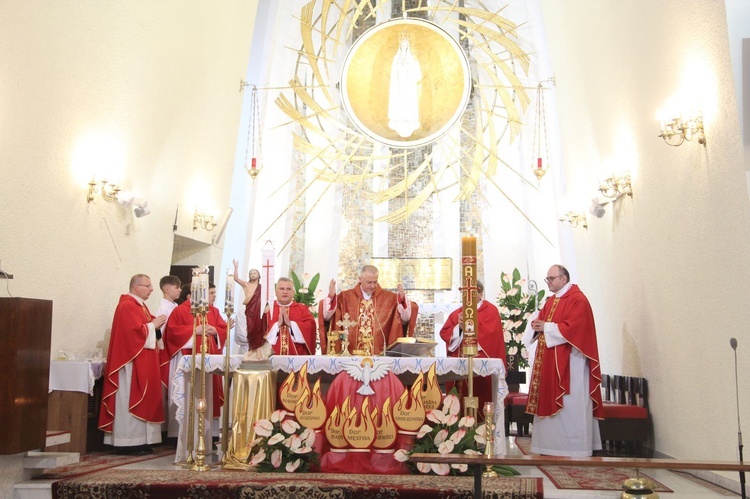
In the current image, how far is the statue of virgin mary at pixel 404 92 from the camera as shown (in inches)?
464

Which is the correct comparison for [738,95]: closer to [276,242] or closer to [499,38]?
[499,38]

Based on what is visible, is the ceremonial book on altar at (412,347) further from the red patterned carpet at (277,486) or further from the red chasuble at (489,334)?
the red chasuble at (489,334)

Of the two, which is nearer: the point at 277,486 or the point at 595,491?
the point at 277,486

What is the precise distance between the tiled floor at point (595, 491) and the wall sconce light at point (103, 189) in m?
2.99

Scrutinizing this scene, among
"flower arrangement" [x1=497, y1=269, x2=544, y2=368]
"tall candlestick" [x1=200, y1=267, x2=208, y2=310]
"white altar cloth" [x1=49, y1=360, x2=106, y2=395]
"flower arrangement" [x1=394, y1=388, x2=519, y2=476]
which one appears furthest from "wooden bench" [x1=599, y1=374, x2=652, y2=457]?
"white altar cloth" [x1=49, y1=360, x2=106, y2=395]

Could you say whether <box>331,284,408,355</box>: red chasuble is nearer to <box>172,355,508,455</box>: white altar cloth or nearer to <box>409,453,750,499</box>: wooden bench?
<box>172,355,508,455</box>: white altar cloth

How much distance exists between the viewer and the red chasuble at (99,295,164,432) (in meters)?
7.66

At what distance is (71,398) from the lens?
7.37 m

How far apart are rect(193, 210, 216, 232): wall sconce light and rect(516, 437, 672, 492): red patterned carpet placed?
662 cm

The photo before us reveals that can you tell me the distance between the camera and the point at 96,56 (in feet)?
27.1

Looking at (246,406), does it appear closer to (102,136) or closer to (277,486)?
(277,486)

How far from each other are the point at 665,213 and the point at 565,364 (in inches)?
71.8

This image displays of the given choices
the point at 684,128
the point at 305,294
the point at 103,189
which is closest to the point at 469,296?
the point at 684,128

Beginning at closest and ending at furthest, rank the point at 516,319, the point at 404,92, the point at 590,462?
the point at 590,462, the point at 516,319, the point at 404,92
